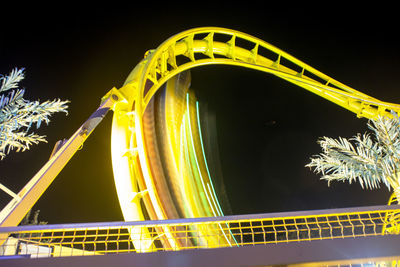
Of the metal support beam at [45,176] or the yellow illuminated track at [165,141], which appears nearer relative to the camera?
the metal support beam at [45,176]

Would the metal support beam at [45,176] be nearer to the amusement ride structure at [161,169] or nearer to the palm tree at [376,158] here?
the amusement ride structure at [161,169]

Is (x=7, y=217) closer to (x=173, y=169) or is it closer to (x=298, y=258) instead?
(x=173, y=169)

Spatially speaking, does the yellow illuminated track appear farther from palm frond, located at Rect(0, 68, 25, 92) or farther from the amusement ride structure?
palm frond, located at Rect(0, 68, 25, 92)

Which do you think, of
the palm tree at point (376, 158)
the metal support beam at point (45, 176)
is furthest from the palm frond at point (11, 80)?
the palm tree at point (376, 158)

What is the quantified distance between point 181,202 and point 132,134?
171cm

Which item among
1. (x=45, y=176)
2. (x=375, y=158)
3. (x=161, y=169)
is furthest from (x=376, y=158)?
(x=45, y=176)

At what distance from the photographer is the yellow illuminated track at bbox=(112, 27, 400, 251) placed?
235 inches

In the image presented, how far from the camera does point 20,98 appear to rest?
4.46 metres

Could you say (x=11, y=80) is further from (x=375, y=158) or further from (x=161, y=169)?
(x=375, y=158)

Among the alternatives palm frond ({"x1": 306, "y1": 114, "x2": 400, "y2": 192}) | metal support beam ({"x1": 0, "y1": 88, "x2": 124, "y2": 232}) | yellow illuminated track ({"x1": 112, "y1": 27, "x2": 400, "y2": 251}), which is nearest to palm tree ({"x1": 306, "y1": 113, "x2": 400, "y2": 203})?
palm frond ({"x1": 306, "y1": 114, "x2": 400, "y2": 192})

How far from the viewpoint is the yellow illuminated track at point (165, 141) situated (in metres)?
5.98

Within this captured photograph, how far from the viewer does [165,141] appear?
23.2ft

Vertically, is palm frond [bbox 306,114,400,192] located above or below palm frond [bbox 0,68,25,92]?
below

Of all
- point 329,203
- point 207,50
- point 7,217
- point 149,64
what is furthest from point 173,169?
point 329,203
